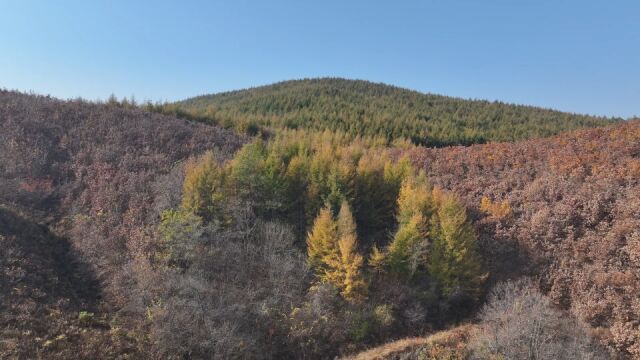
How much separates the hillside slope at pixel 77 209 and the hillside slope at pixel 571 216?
22.4 meters

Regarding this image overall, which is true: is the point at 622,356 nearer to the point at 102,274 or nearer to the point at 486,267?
the point at 486,267

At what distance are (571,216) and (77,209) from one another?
112 feet

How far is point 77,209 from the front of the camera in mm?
30969

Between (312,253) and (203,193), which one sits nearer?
(312,253)

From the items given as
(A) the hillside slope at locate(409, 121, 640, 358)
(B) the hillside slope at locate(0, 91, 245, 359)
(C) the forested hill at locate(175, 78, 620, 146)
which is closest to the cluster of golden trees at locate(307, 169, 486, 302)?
(A) the hillside slope at locate(409, 121, 640, 358)

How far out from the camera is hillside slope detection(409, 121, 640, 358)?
20312 millimetres

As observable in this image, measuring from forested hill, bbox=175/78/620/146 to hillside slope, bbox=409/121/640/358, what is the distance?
33.5m

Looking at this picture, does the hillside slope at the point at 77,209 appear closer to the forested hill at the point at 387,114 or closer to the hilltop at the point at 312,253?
the hilltop at the point at 312,253

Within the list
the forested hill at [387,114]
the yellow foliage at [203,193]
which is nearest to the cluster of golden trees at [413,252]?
the yellow foliage at [203,193]

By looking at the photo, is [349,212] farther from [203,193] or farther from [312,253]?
[203,193]

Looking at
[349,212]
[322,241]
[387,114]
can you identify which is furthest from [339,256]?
[387,114]

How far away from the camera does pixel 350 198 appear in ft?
98.5

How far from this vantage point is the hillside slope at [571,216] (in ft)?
66.6

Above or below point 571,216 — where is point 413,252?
below
